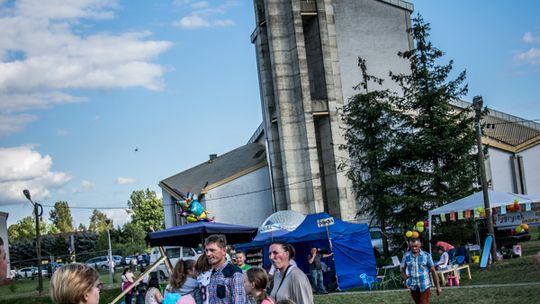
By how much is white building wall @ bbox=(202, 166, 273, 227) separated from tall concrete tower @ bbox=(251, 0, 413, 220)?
364 cm

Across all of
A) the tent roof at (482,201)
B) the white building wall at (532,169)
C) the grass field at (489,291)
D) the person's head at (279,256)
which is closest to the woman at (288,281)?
the person's head at (279,256)

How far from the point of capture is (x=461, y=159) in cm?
3080

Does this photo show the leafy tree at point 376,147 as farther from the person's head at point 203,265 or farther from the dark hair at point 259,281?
the dark hair at point 259,281

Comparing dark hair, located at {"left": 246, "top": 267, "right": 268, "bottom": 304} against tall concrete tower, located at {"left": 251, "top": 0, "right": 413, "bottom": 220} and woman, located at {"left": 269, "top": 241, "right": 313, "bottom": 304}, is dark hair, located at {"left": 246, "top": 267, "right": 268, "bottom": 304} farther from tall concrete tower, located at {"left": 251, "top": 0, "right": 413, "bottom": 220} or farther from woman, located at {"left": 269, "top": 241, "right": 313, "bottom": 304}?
tall concrete tower, located at {"left": 251, "top": 0, "right": 413, "bottom": 220}

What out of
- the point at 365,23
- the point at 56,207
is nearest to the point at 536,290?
the point at 365,23

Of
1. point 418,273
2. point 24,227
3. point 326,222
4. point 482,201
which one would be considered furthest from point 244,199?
point 24,227

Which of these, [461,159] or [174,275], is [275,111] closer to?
[461,159]

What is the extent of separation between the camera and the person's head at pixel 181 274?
878cm

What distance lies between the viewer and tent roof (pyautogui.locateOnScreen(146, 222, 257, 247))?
593 inches

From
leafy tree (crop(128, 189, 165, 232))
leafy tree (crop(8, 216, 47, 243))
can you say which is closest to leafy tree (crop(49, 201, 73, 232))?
leafy tree (crop(8, 216, 47, 243))

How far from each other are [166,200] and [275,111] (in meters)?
17.3

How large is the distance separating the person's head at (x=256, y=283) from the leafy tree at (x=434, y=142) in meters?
24.0

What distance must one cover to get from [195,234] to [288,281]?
8069mm

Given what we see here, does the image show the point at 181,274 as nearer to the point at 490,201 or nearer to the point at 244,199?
the point at 490,201
